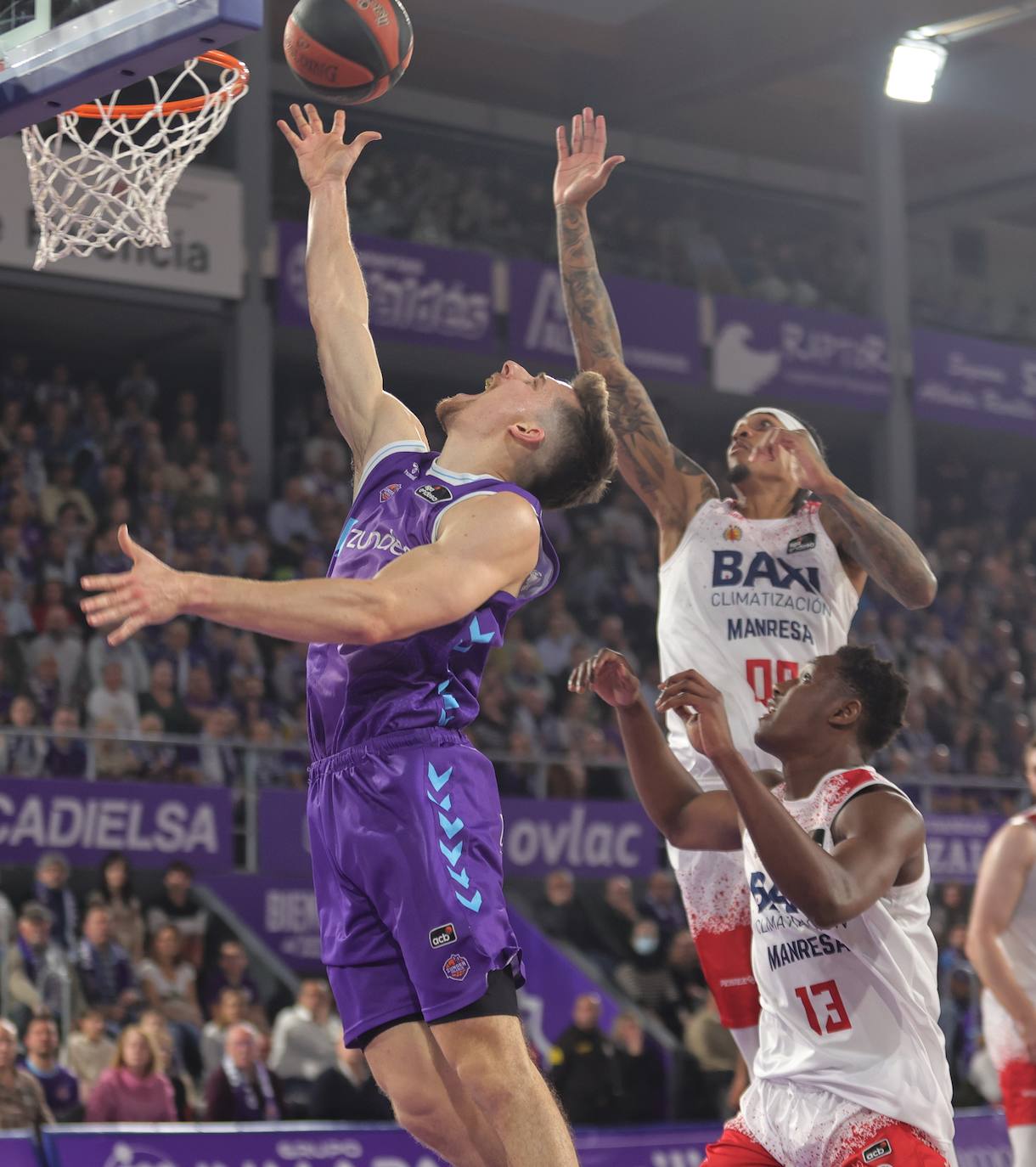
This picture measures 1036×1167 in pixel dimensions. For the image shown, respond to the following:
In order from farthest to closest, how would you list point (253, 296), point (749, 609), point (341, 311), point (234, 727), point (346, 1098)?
point (253, 296) < point (234, 727) < point (346, 1098) < point (749, 609) < point (341, 311)

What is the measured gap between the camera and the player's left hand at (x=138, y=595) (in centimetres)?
313

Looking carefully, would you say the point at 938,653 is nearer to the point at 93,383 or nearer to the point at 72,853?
the point at 93,383

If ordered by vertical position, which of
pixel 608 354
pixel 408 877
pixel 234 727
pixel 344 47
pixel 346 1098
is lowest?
pixel 346 1098

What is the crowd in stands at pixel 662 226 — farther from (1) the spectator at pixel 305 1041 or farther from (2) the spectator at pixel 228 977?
(1) the spectator at pixel 305 1041

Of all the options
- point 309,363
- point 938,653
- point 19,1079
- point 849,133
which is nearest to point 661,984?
point 19,1079

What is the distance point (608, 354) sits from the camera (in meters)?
6.34

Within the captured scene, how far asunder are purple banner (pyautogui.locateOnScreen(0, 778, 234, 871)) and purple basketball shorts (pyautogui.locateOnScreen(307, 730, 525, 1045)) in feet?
27.5

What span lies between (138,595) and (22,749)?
31.6 feet

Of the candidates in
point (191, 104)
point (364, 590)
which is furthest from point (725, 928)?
point (191, 104)

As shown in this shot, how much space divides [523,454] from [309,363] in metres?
16.3

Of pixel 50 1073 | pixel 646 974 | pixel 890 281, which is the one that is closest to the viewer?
pixel 50 1073

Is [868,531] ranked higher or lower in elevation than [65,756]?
higher

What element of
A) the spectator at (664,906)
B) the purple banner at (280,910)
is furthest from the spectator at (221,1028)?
the spectator at (664,906)

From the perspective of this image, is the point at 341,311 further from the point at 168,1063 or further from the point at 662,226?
the point at 662,226
